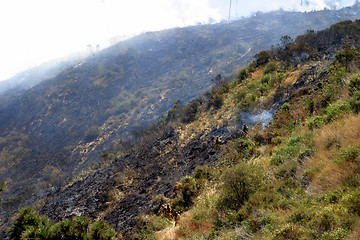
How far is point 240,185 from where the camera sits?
522 centimetres

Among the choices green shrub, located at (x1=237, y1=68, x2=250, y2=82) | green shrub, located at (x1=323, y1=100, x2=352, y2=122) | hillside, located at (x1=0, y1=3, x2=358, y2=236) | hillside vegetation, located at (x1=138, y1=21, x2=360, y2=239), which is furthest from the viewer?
green shrub, located at (x1=237, y1=68, x2=250, y2=82)

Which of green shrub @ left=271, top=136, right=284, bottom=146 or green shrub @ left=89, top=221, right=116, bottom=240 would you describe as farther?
green shrub @ left=271, top=136, right=284, bottom=146

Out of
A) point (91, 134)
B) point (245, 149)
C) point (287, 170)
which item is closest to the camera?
point (287, 170)

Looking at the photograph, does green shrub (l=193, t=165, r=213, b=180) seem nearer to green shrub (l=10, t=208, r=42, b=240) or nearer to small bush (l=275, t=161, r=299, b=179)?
small bush (l=275, t=161, r=299, b=179)

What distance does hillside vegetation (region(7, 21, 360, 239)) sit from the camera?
136 inches

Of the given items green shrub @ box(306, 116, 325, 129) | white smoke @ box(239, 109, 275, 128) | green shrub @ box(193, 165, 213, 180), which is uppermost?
green shrub @ box(306, 116, 325, 129)

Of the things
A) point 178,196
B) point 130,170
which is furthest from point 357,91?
point 130,170

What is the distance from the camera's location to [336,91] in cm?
711

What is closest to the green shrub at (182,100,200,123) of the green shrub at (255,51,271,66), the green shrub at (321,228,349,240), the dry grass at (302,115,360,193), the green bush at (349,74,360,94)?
the green shrub at (255,51,271,66)

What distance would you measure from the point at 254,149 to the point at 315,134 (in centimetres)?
285

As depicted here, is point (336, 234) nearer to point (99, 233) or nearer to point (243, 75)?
point (99, 233)

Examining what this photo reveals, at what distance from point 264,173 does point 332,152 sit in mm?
1669

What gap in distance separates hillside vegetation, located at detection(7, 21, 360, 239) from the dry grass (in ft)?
0.06

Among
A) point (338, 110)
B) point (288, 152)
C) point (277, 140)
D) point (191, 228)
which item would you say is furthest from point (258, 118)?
point (191, 228)
